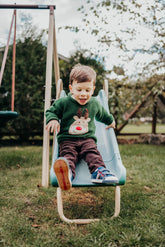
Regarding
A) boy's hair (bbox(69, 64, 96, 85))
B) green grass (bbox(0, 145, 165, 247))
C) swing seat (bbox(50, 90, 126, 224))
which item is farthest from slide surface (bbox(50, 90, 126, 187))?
boy's hair (bbox(69, 64, 96, 85))

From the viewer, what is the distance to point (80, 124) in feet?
8.30

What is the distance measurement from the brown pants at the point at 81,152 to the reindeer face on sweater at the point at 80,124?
3.1 inches

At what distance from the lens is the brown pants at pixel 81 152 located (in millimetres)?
2287

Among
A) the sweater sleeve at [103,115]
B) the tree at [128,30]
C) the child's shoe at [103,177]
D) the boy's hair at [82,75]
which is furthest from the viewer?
the tree at [128,30]

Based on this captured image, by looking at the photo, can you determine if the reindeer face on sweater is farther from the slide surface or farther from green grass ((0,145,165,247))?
green grass ((0,145,165,247))

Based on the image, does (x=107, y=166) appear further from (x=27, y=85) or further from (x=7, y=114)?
(x=27, y=85)

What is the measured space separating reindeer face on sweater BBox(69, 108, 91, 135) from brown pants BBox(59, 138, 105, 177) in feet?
0.26

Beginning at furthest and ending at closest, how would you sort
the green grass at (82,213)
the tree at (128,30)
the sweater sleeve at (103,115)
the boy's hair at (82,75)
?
1. the tree at (128,30)
2. the sweater sleeve at (103,115)
3. the boy's hair at (82,75)
4. the green grass at (82,213)

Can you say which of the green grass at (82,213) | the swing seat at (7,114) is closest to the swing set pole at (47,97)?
the green grass at (82,213)

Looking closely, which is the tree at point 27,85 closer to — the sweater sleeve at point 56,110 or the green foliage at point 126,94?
the green foliage at point 126,94

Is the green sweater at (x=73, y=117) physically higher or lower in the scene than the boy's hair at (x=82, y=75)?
lower

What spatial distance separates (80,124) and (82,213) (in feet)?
2.74

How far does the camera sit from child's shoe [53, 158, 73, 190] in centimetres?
185

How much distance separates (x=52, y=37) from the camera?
3264 millimetres
